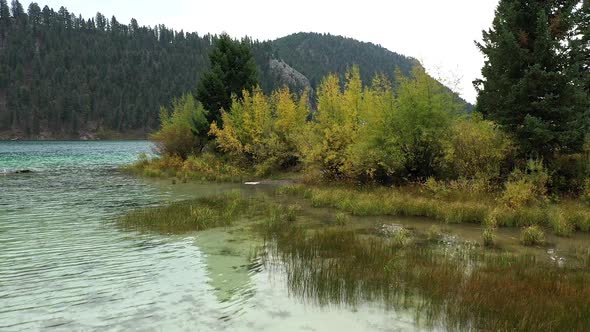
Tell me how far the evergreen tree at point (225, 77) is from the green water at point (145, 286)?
28461mm

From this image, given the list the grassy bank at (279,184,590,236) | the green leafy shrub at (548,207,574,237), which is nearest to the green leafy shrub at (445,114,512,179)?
the grassy bank at (279,184,590,236)

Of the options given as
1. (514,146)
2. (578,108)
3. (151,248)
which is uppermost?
(578,108)

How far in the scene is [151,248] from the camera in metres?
13.5

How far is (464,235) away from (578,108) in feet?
36.0

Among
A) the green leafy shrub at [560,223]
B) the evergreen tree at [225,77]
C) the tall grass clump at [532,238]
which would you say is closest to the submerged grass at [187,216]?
the tall grass clump at [532,238]

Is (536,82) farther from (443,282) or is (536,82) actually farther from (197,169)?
(197,169)

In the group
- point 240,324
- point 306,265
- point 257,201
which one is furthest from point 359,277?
point 257,201

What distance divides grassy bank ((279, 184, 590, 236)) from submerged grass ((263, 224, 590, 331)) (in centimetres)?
470

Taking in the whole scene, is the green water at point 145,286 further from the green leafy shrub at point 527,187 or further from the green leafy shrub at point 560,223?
the green leafy shrub at point 527,187

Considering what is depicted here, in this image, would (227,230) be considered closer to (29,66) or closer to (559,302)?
(559,302)

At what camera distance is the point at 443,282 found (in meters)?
9.76

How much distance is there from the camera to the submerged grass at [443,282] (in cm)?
789

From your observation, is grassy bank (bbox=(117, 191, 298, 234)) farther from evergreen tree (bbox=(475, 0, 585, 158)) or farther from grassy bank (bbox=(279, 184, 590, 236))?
evergreen tree (bbox=(475, 0, 585, 158))

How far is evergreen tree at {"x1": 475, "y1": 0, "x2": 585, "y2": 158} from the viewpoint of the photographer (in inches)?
788
